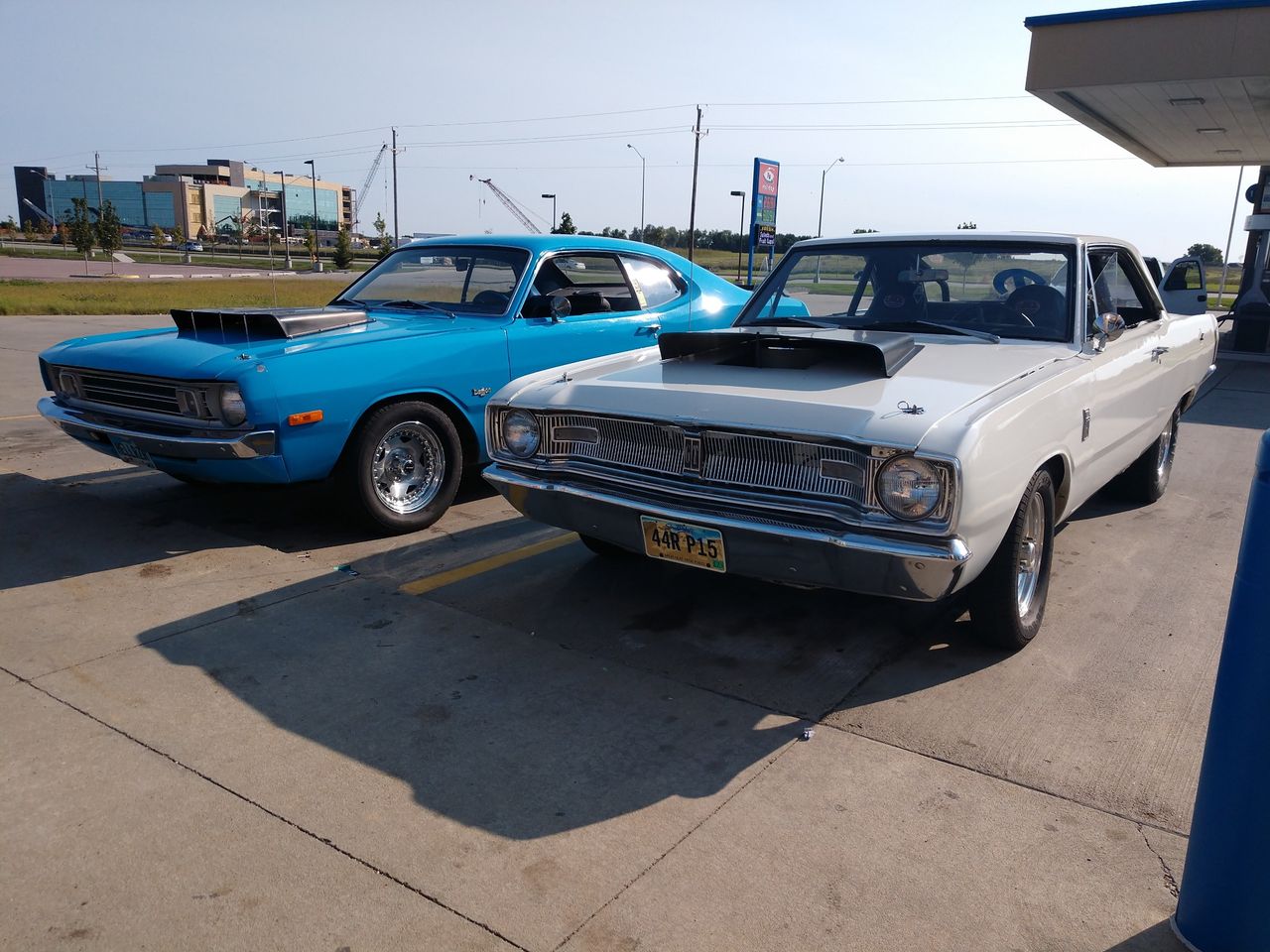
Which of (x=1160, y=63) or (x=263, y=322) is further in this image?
(x=1160, y=63)

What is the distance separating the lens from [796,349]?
415 cm

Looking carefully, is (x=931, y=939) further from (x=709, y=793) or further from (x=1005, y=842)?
(x=709, y=793)

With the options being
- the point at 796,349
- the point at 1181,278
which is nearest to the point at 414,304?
the point at 796,349

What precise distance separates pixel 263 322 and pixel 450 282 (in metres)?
1.37

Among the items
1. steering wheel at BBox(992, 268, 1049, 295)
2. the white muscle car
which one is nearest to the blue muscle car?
the white muscle car

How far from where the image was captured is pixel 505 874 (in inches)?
104

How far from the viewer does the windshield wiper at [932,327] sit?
15.2 ft

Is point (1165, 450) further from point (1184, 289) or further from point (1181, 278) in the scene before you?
point (1181, 278)

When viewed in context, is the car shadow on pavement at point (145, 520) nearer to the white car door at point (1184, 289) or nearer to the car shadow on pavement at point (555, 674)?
the car shadow on pavement at point (555, 674)

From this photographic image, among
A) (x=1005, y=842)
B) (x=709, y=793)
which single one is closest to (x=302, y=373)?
(x=709, y=793)

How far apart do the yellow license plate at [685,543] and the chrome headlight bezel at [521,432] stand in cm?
73

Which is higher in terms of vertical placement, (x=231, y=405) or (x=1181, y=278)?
(x=1181, y=278)

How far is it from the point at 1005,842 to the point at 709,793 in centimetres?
85

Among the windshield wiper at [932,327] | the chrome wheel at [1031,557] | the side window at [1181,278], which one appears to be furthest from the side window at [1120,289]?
the side window at [1181,278]
